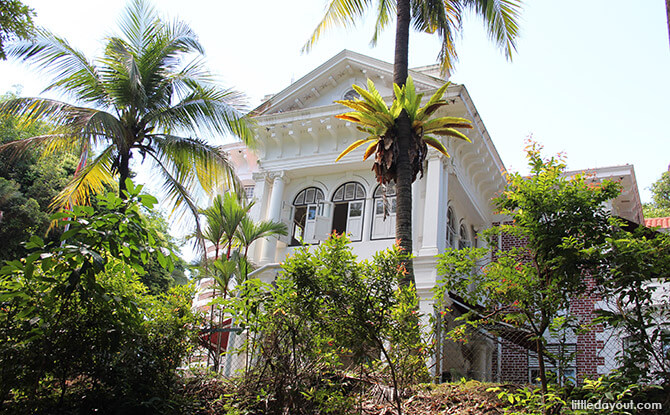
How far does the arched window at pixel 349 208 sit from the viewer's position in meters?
16.9

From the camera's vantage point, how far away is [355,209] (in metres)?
17.2

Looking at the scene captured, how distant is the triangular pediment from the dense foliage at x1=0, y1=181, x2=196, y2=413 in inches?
450

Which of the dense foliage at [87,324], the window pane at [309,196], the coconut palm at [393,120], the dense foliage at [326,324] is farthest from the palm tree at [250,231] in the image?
the dense foliage at [326,324]

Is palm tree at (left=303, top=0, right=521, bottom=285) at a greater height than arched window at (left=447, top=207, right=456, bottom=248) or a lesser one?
greater

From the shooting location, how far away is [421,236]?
1569 cm

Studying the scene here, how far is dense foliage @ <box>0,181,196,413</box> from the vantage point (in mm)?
5984

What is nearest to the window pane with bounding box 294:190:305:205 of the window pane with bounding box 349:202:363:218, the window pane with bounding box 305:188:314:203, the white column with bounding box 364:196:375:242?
the window pane with bounding box 305:188:314:203

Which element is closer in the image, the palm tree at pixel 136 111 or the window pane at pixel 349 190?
the palm tree at pixel 136 111

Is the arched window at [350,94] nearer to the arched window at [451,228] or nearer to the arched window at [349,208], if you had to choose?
the arched window at [349,208]

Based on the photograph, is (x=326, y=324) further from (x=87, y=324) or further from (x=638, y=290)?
(x=638, y=290)

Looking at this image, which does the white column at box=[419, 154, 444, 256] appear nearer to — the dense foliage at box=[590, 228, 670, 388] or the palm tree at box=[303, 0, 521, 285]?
the palm tree at box=[303, 0, 521, 285]

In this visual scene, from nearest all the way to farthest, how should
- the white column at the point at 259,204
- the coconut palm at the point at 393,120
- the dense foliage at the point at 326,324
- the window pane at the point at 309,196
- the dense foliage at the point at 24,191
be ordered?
the dense foliage at the point at 326,324 < the coconut palm at the point at 393,120 < the white column at the point at 259,204 < the window pane at the point at 309,196 < the dense foliage at the point at 24,191

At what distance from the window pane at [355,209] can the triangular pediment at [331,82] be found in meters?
3.53

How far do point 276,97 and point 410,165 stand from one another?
8.02 m
